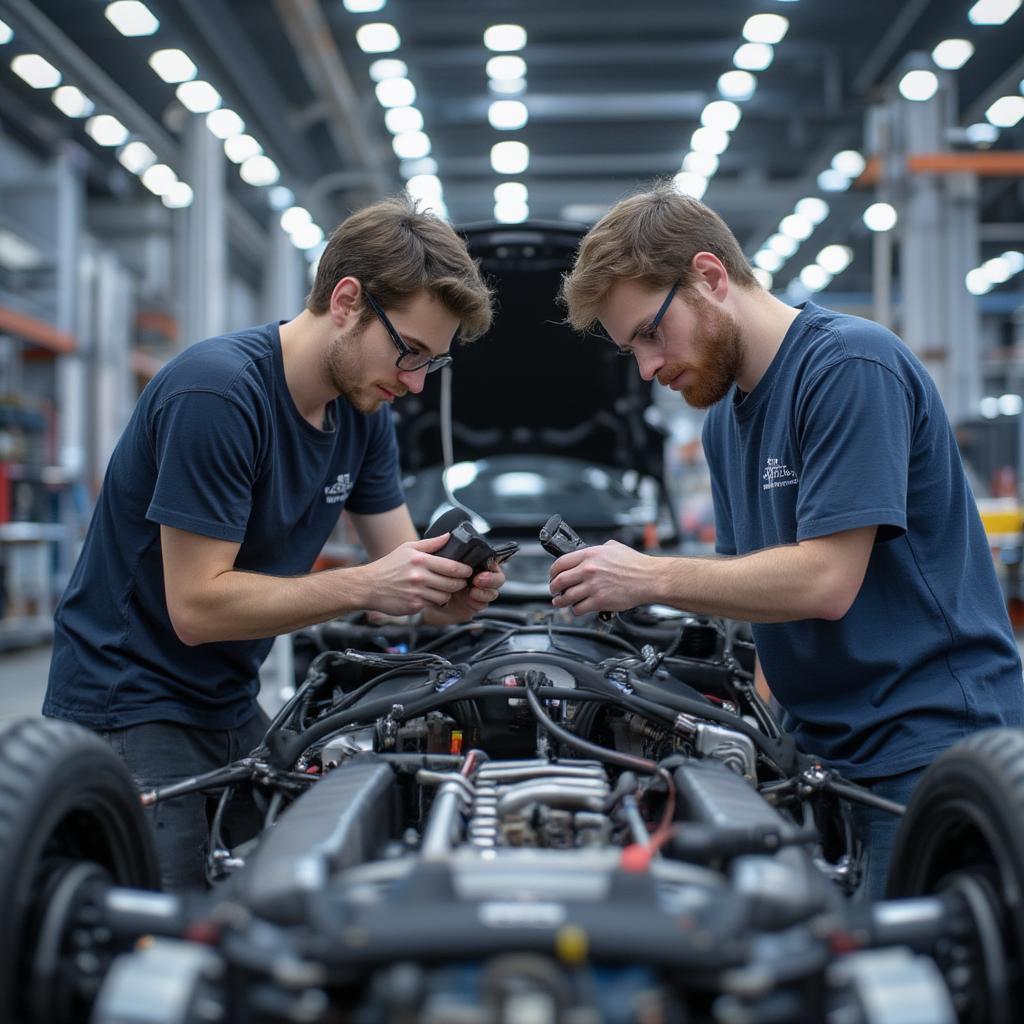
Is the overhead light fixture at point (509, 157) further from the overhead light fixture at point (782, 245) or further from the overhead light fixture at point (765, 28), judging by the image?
the overhead light fixture at point (782, 245)

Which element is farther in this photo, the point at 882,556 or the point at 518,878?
the point at 882,556

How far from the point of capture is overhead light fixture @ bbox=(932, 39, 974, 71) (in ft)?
32.5

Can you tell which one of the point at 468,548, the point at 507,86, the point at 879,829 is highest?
the point at 507,86

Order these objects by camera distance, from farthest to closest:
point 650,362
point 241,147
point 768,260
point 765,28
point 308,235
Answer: point 768,260 < point 308,235 < point 241,147 < point 765,28 < point 650,362

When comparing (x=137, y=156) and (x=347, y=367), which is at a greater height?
(x=137, y=156)

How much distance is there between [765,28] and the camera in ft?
31.2

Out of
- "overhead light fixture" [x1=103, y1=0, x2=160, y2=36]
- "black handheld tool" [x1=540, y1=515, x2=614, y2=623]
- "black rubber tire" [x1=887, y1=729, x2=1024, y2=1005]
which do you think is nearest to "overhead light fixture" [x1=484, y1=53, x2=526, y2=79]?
"overhead light fixture" [x1=103, y1=0, x2=160, y2=36]

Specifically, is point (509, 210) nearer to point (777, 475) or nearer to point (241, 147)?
point (241, 147)

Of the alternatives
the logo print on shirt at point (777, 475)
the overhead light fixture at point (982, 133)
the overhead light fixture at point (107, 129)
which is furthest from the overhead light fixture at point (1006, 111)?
the logo print on shirt at point (777, 475)

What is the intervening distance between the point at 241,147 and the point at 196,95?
4.34ft

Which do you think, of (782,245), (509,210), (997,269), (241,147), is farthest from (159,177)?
(997,269)

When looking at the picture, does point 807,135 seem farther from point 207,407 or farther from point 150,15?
point 207,407

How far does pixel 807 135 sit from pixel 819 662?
11979 millimetres

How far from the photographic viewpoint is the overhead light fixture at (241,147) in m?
10.6
